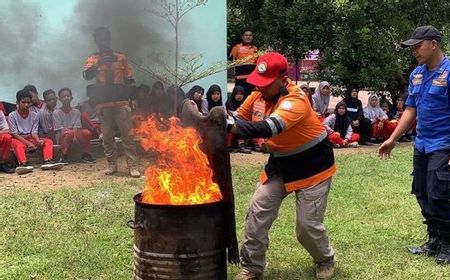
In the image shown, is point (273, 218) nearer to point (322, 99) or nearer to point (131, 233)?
point (131, 233)

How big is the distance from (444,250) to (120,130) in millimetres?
4825

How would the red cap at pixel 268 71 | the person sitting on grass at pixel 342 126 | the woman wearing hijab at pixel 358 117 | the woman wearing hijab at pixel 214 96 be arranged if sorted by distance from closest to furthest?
1. the red cap at pixel 268 71
2. the woman wearing hijab at pixel 214 96
3. the person sitting on grass at pixel 342 126
4. the woman wearing hijab at pixel 358 117

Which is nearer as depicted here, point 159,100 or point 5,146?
point 159,100

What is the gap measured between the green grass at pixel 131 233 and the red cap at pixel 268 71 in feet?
5.09

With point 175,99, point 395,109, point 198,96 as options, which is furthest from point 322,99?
point 175,99

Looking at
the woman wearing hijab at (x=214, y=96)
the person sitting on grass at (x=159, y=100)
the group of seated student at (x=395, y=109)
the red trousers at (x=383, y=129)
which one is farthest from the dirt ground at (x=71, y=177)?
the group of seated student at (x=395, y=109)

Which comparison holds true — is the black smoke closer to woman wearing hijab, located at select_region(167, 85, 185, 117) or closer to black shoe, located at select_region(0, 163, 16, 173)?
woman wearing hijab, located at select_region(167, 85, 185, 117)

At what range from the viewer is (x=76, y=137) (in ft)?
30.4

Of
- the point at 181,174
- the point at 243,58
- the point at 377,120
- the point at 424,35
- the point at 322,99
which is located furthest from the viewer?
the point at 322,99

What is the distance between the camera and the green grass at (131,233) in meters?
4.74

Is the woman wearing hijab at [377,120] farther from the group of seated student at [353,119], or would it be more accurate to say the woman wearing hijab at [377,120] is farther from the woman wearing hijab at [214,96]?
the woman wearing hijab at [214,96]

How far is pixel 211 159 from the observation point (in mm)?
4043

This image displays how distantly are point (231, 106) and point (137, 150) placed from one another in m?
2.72

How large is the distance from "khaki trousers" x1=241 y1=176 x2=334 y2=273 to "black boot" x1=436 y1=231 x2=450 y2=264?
1.13 m
